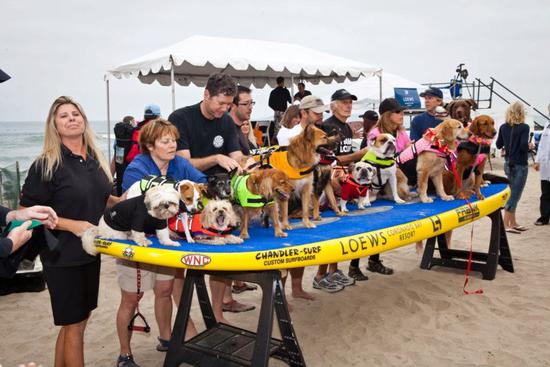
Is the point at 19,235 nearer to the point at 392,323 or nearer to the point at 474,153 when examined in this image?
the point at 392,323

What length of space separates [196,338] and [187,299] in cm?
43

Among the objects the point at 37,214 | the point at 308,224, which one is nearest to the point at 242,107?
the point at 308,224

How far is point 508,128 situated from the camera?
9.01 metres

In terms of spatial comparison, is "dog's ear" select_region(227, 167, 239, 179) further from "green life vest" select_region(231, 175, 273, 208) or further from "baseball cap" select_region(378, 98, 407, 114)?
"baseball cap" select_region(378, 98, 407, 114)

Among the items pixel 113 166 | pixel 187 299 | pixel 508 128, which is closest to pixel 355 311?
pixel 187 299

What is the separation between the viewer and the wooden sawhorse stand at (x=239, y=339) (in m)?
3.15

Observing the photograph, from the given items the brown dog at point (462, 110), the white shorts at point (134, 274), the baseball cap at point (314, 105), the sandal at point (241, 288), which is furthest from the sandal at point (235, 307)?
the brown dog at point (462, 110)

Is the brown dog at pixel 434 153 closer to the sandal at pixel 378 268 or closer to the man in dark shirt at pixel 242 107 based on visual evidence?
the sandal at pixel 378 268

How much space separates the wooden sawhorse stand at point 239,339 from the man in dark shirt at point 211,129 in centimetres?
94

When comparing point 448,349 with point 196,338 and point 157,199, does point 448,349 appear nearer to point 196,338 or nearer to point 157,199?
point 196,338

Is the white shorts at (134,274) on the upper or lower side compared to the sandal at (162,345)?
upper

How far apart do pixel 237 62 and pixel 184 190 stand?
26.4 feet

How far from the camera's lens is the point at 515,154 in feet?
28.9

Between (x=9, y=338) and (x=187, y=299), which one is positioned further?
(x=9, y=338)
